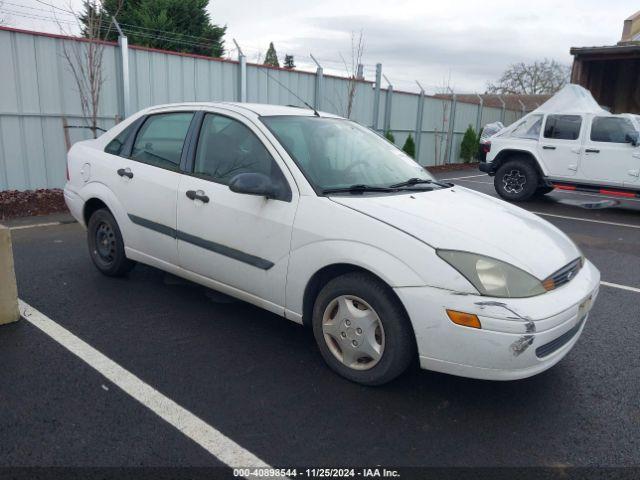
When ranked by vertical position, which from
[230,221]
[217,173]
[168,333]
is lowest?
[168,333]

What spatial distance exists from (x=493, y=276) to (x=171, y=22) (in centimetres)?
2016

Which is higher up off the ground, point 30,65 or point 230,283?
point 30,65

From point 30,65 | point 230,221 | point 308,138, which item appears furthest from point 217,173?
point 30,65

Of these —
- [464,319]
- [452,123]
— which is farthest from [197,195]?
[452,123]

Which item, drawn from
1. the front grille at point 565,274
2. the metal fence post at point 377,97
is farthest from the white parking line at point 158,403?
the metal fence post at point 377,97

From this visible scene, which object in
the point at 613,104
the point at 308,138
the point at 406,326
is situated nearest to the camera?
the point at 406,326

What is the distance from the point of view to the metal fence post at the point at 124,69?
9.70 meters

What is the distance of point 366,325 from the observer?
3016mm

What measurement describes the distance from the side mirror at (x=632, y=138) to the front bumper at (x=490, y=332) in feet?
26.1

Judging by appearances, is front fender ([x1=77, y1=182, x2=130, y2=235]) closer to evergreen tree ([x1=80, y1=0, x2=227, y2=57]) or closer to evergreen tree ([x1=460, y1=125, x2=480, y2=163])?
evergreen tree ([x1=80, y1=0, x2=227, y2=57])

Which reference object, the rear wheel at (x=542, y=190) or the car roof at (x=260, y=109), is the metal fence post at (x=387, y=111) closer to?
the rear wheel at (x=542, y=190)

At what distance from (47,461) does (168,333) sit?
4.70ft

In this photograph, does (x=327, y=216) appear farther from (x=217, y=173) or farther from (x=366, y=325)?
(x=217, y=173)

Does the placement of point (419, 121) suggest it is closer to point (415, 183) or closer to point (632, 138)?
point (632, 138)
